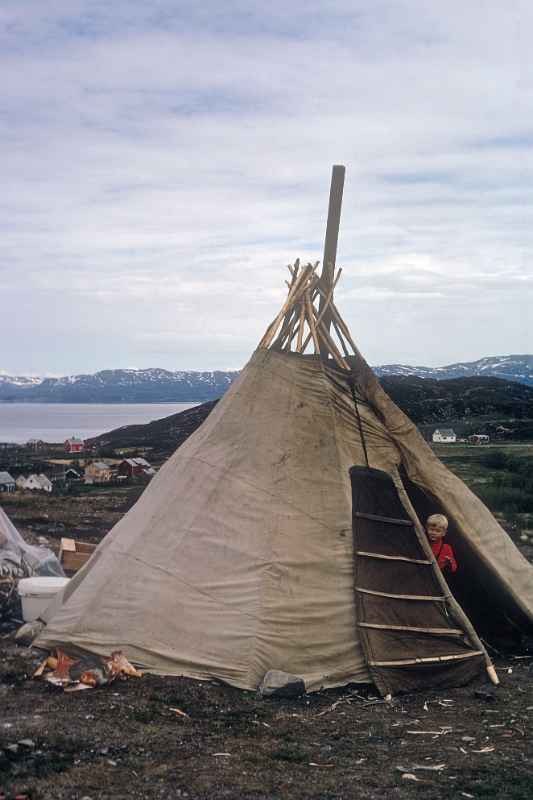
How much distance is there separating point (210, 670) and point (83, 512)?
1742cm

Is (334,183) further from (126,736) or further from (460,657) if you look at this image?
(126,736)

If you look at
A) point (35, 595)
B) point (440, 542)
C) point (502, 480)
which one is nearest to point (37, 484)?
point (502, 480)

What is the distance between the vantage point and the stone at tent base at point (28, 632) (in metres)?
10.1

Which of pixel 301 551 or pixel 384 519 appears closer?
pixel 301 551

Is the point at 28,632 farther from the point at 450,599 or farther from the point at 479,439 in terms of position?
the point at 479,439

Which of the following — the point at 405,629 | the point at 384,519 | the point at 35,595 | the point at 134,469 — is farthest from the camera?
the point at 134,469

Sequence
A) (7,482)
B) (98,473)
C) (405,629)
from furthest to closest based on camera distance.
Result: 1. (98,473)
2. (7,482)
3. (405,629)

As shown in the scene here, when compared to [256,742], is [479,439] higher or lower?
lower

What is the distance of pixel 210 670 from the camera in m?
8.63

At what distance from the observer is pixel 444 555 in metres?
9.95

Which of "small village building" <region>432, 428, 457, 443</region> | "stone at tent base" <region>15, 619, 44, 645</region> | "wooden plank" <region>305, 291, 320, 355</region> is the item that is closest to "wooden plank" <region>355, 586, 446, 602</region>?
"wooden plank" <region>305, 291, 320, 355</region>

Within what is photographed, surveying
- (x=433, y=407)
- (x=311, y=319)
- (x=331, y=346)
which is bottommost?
(x=433, y=407)

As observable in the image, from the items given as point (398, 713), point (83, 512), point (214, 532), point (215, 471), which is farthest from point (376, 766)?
point (83, 512)

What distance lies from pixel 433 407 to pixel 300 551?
282 feet
